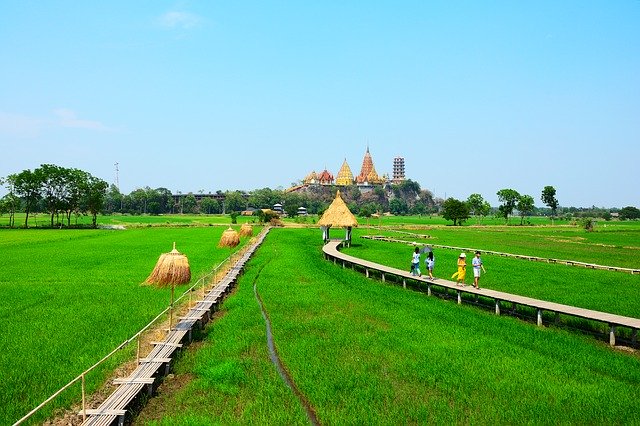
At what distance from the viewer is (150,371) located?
9.32 meters

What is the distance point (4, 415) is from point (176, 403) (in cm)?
261

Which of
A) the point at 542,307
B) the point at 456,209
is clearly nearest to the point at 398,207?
the point at 456,209

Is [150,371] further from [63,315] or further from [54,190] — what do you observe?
[54,190]

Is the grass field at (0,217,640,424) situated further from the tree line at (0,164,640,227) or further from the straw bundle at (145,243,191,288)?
the tree line at (0,164,640,227)

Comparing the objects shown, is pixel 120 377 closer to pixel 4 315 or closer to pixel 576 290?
pixel 4 315

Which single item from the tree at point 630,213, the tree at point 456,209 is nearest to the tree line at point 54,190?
the tree at point 456,209

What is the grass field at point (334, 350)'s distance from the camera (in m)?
8.55

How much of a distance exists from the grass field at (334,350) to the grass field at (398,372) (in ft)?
0.12

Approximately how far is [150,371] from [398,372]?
193 inches

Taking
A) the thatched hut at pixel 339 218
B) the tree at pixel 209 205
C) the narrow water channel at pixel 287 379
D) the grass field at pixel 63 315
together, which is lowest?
the narrow water channel at pixel 287 379

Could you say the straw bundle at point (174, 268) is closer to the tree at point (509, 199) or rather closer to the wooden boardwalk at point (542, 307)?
the wooden boardwalk at point (542, 307)

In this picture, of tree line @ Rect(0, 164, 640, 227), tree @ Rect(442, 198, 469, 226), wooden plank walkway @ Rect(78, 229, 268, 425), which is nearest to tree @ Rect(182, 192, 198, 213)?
tree line @ Rect(0, 164, 640, 227)

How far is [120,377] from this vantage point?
31.0ft

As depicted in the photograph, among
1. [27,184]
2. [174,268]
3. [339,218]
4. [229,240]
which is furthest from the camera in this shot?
[27,184]
